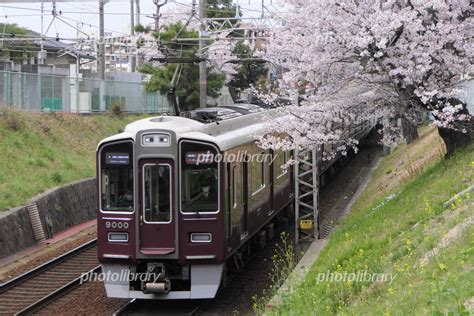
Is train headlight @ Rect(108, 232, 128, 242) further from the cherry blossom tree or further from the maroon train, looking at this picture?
the cherry blossom tree

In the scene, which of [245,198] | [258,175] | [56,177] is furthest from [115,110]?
[245,198]

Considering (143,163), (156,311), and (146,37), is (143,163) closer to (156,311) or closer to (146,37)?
(156,311)

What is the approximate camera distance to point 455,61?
1245 cm

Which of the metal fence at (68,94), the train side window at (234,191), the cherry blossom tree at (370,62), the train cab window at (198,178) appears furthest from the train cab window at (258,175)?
the metal fence at (68,94)

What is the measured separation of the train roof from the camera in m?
11.1

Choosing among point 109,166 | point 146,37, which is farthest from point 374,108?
point 146,37

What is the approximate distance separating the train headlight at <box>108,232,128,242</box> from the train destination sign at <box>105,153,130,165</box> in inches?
42.5

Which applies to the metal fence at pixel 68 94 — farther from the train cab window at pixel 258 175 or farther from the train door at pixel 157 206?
the train door at pixel 157 206

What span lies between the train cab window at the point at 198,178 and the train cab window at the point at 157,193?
0.23 metres

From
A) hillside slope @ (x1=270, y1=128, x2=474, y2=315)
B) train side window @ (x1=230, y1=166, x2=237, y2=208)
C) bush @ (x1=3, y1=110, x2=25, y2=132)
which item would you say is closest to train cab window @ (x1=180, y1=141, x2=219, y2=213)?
train side window @ (x1=230, y1=166, x2=237, y2=208)

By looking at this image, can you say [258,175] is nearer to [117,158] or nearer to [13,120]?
[117,158]

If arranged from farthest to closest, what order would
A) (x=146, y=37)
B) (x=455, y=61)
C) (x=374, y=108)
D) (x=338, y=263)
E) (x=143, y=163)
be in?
(x=146, y=37) → (x=374, y=108) → (x=455, y=61) → (x=143, y=163) → (x=338, y=263)

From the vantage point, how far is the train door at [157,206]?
35.8 ft

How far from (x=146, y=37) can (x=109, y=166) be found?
946 inches
